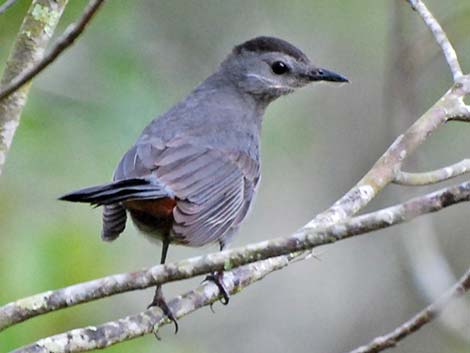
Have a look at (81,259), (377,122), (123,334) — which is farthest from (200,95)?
(377,122)

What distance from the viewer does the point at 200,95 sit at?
6051 mm

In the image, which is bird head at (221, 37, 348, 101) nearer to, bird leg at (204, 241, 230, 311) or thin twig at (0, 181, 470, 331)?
bird leg at (204, 241, 230, 311)

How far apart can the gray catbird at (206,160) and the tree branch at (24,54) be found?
40 cm

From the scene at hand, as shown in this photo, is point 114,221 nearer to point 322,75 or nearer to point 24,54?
point 24,54

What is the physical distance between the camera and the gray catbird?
4.53 meters

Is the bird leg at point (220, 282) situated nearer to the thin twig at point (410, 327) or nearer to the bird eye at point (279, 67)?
the thin twig at point (410, 327)

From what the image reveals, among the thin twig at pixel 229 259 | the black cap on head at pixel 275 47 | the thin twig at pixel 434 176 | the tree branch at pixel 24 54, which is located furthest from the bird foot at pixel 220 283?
the black cap on head at pixel 275 47

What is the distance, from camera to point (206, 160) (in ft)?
17.1

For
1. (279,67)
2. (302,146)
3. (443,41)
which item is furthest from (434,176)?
(302,146)

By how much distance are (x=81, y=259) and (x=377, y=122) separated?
4291 millimetres

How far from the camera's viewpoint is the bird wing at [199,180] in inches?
182

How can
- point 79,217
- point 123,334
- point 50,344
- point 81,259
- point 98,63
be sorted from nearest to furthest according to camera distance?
point 50,344 < point 123,334 < point 81,259 < point 79,217 < point 98,63

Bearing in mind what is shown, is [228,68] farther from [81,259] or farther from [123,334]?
[123,334]

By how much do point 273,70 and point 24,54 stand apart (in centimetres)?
224
